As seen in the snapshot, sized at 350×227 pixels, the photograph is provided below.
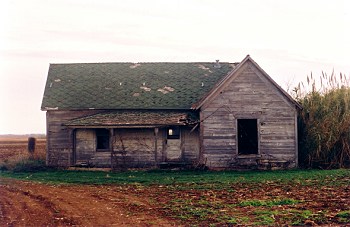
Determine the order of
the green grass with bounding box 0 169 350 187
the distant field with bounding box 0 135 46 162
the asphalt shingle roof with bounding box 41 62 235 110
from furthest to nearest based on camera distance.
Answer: the distant field with bounding box 0 135 46 162 → the asphalt shingle roof with bounding box 41 62 235 110 → the green grass with bounding box 0 169 350 187

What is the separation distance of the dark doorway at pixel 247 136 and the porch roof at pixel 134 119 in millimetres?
2635

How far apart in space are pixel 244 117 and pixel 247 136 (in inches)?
96.5

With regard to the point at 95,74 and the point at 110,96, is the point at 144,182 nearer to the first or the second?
the point at 110,96

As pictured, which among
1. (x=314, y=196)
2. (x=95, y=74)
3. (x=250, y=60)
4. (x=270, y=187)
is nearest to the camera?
(x=314, y=196)

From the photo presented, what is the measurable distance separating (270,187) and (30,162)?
15.1 metres

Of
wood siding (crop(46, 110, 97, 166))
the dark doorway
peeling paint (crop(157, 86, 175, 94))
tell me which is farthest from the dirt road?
peeling paint (crop(157, 86, 175, 94))

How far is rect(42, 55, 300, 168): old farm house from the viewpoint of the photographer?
2556cm

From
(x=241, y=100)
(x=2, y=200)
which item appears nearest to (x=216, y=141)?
(x=241, y=100)

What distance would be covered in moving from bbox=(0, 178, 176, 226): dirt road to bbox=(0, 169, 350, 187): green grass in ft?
7.62

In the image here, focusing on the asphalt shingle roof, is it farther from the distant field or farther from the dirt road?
the dirt road

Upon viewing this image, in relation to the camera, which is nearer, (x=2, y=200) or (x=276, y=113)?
(x=2, y=200)

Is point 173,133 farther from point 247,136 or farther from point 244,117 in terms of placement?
point 247,136

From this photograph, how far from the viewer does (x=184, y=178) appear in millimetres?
21625

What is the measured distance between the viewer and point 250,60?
2542 cm
